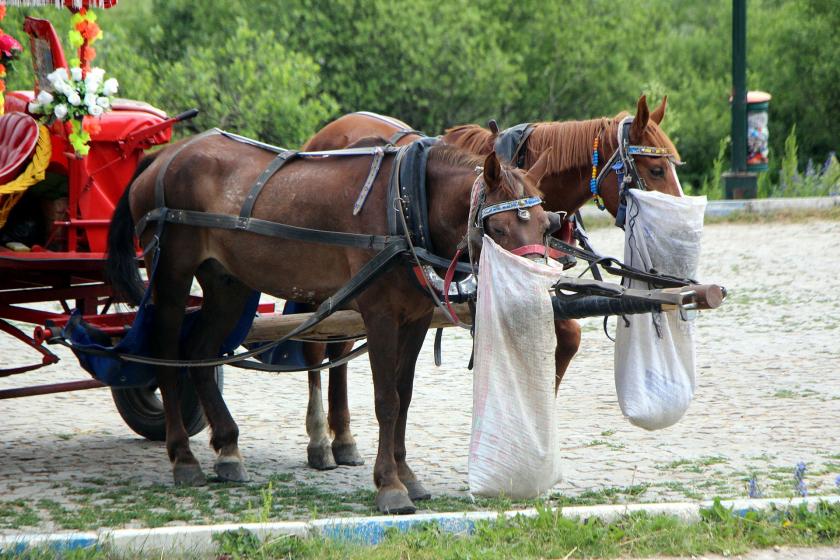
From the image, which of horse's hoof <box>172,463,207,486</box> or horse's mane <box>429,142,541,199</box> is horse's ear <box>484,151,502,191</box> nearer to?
horse's mane <box>429,142,541,199</box>

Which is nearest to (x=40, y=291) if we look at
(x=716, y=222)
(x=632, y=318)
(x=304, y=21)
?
(x=632, y=318)

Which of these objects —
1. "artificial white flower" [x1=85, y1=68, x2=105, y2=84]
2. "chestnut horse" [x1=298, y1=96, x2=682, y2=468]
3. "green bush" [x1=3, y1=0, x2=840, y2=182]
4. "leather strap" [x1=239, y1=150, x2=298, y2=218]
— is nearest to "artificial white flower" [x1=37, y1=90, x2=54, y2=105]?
"artificial white flower" [x1=85, y1=68, x2=105, y2=84]

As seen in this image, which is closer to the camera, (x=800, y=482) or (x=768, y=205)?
(x=800, y=482)

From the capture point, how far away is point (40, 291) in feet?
22.3

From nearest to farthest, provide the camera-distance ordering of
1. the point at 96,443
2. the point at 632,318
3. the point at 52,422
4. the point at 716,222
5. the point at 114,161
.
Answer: the point at 632,318
the point at 114,161
the point at 96,443
the point at 52,422
the point at 716,222

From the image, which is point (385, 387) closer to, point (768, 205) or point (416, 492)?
point (416, 492)

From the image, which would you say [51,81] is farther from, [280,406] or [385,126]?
[280,406]

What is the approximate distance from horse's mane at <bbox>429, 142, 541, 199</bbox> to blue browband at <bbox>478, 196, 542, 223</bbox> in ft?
0.13

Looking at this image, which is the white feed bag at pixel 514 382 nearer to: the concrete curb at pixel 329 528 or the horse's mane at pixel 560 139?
the concrete curb at pixel 329 528

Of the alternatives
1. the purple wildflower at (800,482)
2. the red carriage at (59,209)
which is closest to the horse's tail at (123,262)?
the red carriage at (59,209)

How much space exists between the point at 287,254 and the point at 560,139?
5.19 ft

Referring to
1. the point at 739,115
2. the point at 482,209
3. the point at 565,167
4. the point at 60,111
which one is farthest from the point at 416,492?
the point at 739,115

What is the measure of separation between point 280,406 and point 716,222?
32.7 feet

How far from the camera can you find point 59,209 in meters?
6.58
